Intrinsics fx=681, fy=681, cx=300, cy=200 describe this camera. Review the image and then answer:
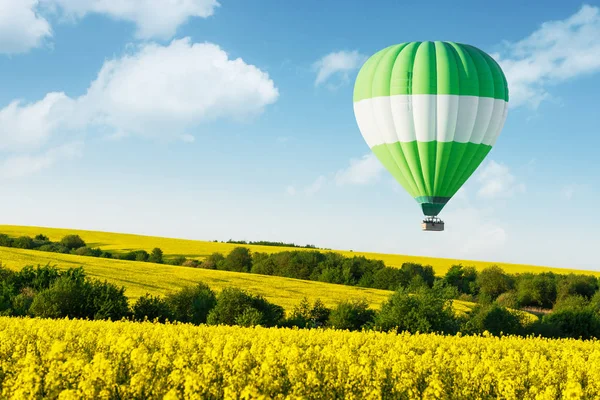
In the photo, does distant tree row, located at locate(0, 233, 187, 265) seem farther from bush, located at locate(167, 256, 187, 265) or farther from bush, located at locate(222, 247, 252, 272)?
bush, located at locate(222, 247, 252, 272)

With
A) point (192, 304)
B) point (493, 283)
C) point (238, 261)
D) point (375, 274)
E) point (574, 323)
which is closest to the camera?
point (192, 304)

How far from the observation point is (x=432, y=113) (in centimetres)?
3547

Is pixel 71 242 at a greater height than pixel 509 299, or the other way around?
pixel 71 242

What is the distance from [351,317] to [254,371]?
2027cm

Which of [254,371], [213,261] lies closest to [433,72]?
[254,371]

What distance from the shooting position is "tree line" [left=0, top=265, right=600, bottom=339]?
3000cm

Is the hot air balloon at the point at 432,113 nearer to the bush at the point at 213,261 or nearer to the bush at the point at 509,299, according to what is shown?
the bush at the point at 509,299

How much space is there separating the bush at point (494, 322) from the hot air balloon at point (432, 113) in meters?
5.24

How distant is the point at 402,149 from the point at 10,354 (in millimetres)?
25488

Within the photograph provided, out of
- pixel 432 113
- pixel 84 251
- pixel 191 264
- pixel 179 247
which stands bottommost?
pixel 191 264

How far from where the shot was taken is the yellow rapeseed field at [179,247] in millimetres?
83125

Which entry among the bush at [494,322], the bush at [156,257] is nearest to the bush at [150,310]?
the bush at [494,322]

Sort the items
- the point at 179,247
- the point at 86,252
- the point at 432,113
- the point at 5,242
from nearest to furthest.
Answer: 1. the point at 432,113
2. the point at 5,242
3. the point at 86,252
4. the point at 179,247

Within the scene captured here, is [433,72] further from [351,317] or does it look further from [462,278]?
[462,278]
